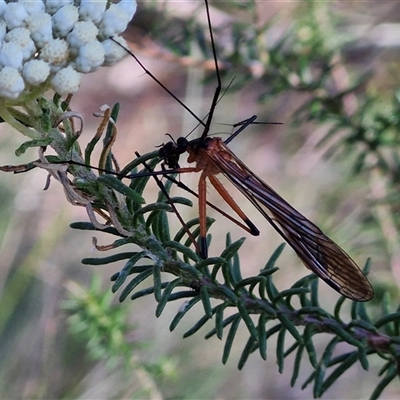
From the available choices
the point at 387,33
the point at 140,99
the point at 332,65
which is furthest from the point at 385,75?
the point at 332,65

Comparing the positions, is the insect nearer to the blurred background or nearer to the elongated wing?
the elongated wing

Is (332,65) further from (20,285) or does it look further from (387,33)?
(20,285)

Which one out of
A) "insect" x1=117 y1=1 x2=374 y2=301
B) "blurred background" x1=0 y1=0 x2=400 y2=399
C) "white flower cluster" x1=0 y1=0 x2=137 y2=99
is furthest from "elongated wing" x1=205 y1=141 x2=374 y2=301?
"white flower cluster" x1=0 y1=0 x2=137 y2=99

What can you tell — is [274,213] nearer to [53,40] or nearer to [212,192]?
[53,40]

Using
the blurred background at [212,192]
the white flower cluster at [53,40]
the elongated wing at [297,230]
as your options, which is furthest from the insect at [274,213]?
the white flower cluster at [53,40]

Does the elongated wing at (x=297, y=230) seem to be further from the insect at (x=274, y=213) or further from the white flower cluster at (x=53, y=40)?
the white flower cluster at (x=53, y=40)

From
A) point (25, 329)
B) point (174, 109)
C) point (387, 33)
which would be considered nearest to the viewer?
point (387, 33)
